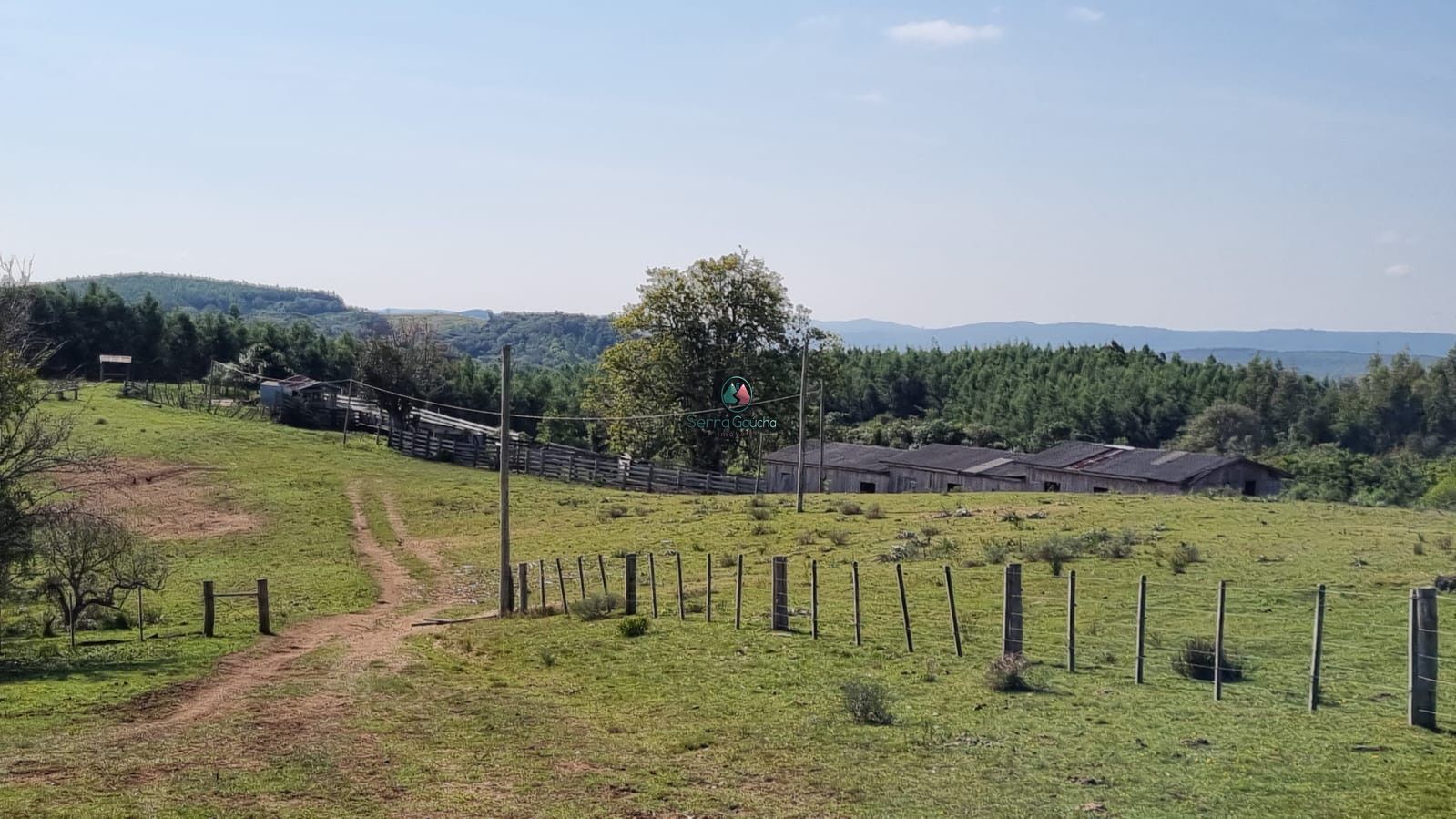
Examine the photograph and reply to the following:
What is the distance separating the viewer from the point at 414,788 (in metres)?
12.1

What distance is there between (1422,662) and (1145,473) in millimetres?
46463

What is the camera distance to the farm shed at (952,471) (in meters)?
62.4

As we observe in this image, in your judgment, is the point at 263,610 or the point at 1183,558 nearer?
the point at 263,610

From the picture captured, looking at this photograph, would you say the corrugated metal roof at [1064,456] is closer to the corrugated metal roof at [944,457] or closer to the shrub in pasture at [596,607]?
the corrugated metal roof at [944,457]

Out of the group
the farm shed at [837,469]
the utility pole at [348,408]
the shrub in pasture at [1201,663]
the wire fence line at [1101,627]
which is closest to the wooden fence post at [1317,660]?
the wire fence line at [1101,627]

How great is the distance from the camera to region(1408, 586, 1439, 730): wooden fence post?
12812 mm

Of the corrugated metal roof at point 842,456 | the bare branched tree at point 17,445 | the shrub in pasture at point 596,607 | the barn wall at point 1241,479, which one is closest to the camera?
the bare branched tree at point 17,445

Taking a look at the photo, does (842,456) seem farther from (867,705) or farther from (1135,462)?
(867,705)

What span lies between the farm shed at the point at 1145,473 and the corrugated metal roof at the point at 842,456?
8.07m

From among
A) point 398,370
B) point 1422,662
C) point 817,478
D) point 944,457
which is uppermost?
point 398,370

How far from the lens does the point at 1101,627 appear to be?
2009 centimetres

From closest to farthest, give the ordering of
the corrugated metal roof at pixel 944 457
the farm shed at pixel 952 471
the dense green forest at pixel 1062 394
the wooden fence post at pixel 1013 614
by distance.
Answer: the wooden fence post at pixel 1013 614 → the farm shed at pixel 952 471 → the corrugated metal roof at pixel 944 457 → the dense green forest at pixel 1062 394

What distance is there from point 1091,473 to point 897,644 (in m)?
43.1

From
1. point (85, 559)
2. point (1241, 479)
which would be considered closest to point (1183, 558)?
point (85, 559)
